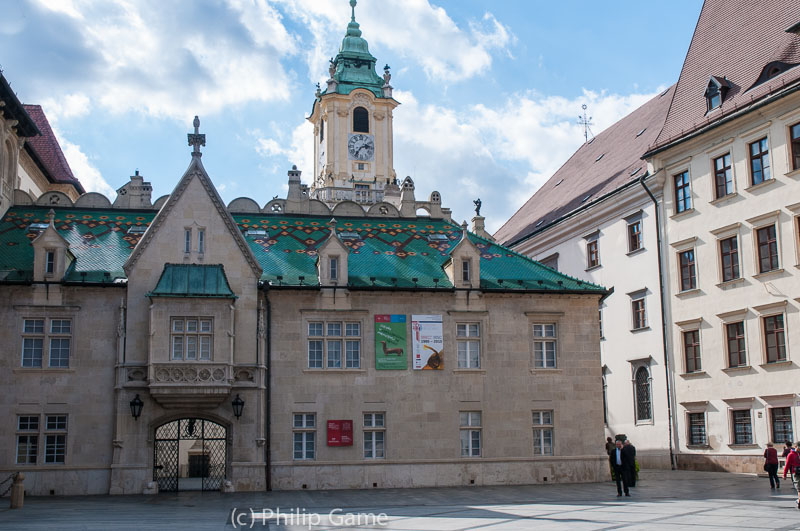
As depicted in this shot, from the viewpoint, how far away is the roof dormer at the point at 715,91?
41000mm

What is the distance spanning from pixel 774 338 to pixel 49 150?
1574 inches

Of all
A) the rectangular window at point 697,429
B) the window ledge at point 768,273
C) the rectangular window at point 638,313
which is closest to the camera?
the window ledge at point 768,273

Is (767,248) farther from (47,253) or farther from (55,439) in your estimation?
(55,439)

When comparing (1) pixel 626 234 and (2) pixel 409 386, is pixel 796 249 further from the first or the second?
(2) pixel 409 386

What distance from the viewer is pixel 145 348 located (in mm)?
32562

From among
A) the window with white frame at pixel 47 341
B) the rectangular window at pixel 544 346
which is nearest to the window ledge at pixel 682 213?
the rectangular window at pixel 544 346

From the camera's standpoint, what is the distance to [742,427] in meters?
38.1

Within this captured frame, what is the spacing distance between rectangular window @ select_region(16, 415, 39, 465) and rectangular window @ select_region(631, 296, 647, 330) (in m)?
28.4

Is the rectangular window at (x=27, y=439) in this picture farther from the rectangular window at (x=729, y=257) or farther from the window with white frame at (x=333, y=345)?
the rectangular window at (x=729, y=257)

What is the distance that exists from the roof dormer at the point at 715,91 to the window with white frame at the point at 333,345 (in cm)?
1980

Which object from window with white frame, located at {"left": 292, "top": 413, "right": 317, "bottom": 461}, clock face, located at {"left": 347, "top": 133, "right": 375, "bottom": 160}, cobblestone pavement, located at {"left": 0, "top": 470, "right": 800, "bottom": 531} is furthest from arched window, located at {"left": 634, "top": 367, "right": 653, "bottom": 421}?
clock face, located at {"left": 347, "top": 133, "right": 375, "bottom": 160}

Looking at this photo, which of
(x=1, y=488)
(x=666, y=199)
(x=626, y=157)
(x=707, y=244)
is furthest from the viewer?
(x=626, y=157)

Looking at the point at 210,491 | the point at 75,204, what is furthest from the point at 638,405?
the point at 75,204

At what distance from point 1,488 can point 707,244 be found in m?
30.3
